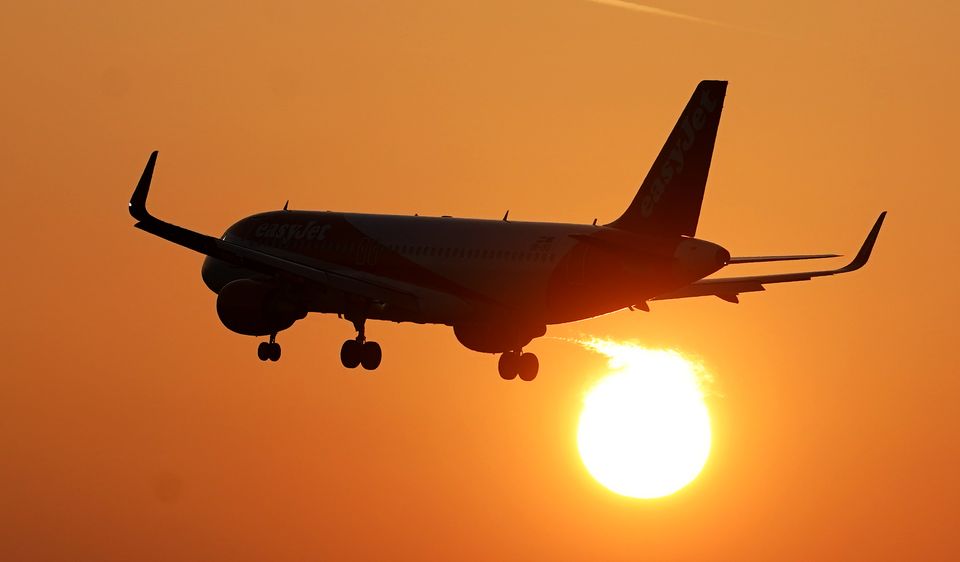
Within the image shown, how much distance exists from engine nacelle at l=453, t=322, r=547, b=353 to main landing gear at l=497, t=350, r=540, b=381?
0.63 m

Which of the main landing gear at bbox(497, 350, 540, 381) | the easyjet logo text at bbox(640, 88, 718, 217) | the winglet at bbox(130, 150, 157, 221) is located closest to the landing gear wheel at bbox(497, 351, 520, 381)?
the main landing gear at bbox(497, 350, 540, 381)

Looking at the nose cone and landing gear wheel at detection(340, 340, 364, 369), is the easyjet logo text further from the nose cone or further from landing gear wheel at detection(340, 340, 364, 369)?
landing gear wheel at detection(340, 340, 364, 369)

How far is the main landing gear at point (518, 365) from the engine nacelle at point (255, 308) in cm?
822

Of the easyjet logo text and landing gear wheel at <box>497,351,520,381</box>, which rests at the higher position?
the easyjet logo text

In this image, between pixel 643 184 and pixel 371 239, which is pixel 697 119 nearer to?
pixel 643 184

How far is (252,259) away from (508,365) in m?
12.6

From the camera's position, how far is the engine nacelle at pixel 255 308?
8250cm

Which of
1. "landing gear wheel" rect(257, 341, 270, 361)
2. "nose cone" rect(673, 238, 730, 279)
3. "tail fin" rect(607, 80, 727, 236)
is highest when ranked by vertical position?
"tail fin" rect(607, 80, 727, 236)

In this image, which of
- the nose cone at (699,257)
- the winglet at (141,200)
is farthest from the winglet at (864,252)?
the winglet at (141,200)

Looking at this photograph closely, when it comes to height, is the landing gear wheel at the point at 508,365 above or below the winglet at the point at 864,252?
below

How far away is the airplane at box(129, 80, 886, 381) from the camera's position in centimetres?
7412

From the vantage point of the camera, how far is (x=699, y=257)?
7300 cm

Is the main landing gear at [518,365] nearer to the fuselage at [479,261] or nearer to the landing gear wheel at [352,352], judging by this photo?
the fuselage at [479,261]

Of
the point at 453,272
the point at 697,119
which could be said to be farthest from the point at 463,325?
the point at 697,119
